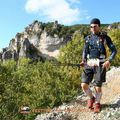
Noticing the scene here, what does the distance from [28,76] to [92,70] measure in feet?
161

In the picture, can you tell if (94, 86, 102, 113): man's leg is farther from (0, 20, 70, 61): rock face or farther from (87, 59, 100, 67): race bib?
(0, 20, 70, 61): rock face

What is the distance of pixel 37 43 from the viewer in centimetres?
16938

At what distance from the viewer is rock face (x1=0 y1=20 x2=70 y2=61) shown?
151825 millimetres

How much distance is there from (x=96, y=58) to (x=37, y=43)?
505 ft

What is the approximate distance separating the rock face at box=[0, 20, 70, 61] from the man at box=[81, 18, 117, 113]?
133554 mm

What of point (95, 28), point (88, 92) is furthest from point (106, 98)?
point (95, 28)

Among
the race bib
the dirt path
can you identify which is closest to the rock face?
the dirt path

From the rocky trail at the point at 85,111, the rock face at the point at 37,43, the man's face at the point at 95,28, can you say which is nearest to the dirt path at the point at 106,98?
the rocky trail at the point at 85,111

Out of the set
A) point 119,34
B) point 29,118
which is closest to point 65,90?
point 29,118

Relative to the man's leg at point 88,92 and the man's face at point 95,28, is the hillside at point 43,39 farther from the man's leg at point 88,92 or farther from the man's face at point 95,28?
the man's face at point 95,28

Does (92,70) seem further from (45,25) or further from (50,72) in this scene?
(45,25)

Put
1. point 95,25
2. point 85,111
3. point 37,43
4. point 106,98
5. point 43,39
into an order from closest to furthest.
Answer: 1. point 95,25
2. point 85,111
3. point 106,98
4. point 37,43
5. point 43,39

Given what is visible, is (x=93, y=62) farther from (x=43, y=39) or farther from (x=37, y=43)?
(x=43, y=39)

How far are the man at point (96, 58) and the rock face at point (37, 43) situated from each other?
5258 inches
